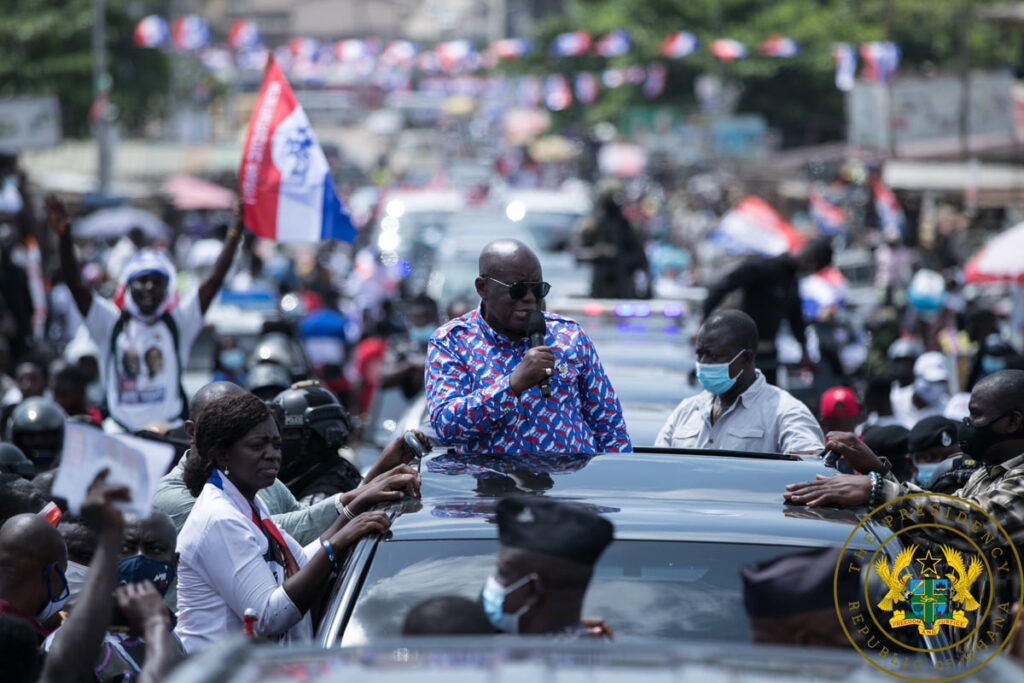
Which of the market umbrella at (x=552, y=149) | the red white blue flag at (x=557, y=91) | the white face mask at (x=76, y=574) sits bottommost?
the white face mask at (x=76, y=574)

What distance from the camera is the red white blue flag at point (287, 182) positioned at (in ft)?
28.8

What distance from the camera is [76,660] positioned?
3.40 m

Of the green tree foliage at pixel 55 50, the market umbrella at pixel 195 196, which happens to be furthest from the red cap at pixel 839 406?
the green tree foliage at pixel 55 50

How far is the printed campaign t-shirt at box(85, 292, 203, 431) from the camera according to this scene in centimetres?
827

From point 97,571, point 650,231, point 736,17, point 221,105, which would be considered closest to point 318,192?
point 97,571

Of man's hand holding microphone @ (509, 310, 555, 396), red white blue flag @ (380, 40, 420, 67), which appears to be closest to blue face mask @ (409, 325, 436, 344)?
man's hand holding microphone @ (509, 310, 555, 396)

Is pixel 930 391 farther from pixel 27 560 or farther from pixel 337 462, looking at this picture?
pixel 27 560

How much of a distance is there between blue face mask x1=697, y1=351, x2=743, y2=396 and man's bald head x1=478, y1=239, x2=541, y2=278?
1096mm

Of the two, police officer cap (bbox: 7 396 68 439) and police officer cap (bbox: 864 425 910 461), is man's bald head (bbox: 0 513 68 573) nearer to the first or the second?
police officer cap (bbox: 7 396 68 439)

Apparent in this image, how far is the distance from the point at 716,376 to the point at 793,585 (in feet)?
9.03

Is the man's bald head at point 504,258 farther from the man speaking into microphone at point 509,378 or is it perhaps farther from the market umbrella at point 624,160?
the market umbrella at point 624,160

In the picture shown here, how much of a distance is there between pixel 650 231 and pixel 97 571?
33548 mm

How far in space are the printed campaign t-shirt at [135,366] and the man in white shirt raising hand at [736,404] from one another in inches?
127

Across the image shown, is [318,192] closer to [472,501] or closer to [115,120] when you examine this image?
→ [472,501]
